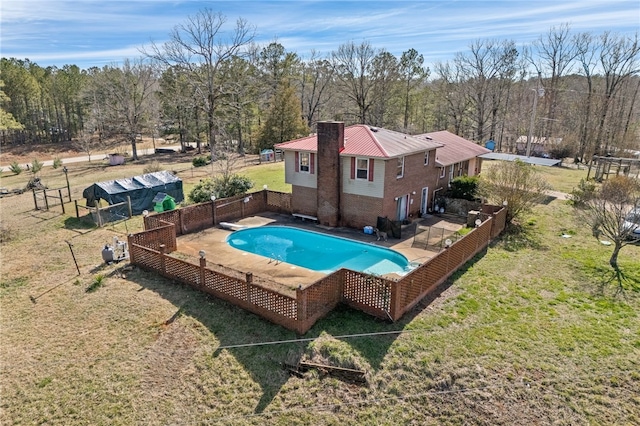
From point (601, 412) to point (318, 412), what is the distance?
589 centimetres

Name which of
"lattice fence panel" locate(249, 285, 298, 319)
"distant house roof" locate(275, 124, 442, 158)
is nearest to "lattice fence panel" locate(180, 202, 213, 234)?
"distant house roof" locate(275, 124, 442, 158)

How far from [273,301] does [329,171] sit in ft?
33.6

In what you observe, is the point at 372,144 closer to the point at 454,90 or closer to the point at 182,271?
the point at 182,271

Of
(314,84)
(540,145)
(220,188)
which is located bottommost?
(220,188)

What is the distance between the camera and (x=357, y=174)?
19.7 meters

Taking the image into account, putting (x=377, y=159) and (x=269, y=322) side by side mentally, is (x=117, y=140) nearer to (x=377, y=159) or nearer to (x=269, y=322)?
(x=377, y=159)

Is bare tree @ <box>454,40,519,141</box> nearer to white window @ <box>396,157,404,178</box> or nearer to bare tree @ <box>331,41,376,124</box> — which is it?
bare tree @ <box>331,41,376,124</box>

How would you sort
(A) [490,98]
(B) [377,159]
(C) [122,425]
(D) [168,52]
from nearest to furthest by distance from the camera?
1. (C) [122,425]
2. (B) [377,159]
3. (D) [168,52]
4. (A) [490,98]

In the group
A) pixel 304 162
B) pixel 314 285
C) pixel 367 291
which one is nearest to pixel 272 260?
pixel 314 285

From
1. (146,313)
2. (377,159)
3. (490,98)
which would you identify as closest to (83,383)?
(146,313)

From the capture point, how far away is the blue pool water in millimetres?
16469

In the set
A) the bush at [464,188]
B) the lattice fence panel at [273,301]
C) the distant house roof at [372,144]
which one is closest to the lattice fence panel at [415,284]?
the lattice fence panel at [273,301]

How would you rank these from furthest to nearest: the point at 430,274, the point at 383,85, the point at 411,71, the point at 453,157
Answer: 1. the point at 411,71
2. the point at 383,85
3. the point at 453,157
4. the point at 430,274

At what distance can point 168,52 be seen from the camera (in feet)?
122
